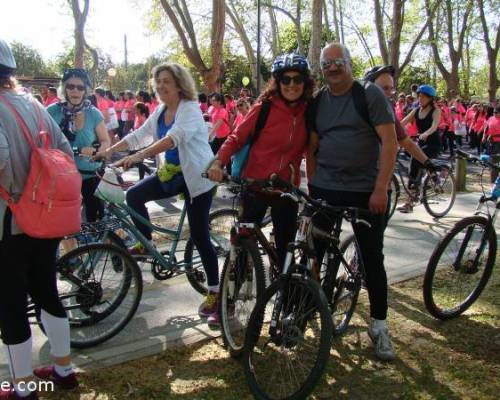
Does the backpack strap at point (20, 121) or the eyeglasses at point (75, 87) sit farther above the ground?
the eyeglasses at point (75, 87)

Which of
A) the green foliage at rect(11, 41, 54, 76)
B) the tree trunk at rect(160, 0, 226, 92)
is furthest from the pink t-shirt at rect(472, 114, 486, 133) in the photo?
the green foliage at rect(11, 41, 54, 76)

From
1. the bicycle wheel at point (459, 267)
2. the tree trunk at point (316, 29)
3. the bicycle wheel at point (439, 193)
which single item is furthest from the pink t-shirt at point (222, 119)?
the bicycle wheel at point (459, 267)

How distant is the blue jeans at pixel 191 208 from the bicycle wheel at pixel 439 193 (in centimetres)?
489

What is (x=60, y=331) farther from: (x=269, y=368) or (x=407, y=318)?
(x=407, y=318)

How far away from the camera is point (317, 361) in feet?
8.83

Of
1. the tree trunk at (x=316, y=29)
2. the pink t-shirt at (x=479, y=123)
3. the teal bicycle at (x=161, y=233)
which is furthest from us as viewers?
the pink t-shirt at (x=479, y=123)

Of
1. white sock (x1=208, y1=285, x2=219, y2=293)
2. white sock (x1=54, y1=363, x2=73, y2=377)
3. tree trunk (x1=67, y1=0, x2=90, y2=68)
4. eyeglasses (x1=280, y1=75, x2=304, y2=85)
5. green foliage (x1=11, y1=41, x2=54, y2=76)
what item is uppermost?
green foliage (x1=11, y1=41, x2=54, y2=76)

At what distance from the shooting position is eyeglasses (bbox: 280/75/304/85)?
10.9ft

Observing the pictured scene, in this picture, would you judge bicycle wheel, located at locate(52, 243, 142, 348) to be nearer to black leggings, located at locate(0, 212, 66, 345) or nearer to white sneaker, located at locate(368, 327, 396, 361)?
black leggings, located at locate(0, 212, 66, 345)

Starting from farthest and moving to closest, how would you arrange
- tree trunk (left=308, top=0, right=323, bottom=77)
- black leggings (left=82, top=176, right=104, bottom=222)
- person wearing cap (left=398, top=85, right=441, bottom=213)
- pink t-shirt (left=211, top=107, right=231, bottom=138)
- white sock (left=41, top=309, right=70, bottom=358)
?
tree trunk (left=308, top=0, right=323, bottom=77) < pink t-shirt (left=211, top=107, right=231, bottom=138) < person wearing cap (left=398, top=85, right=441, bottom=213) < black leggings (left=82, top=176, right=104, bottom=222) < white sock (left=41, top=309, right=70, bottom=358)

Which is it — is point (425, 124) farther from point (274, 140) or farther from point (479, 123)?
point (479, 123)

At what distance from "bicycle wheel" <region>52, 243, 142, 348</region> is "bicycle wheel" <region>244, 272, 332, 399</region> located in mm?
1157

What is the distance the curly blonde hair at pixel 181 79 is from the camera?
3957mm

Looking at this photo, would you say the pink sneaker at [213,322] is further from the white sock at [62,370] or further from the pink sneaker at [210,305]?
the white sock at [62,370]
